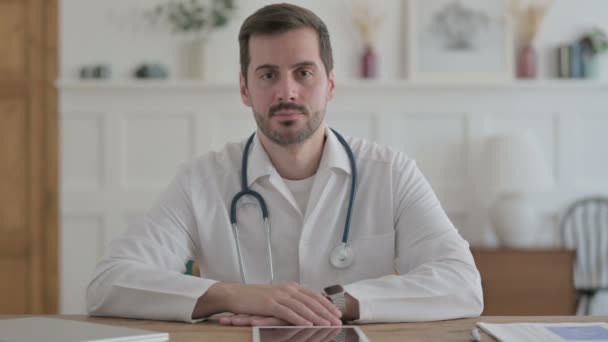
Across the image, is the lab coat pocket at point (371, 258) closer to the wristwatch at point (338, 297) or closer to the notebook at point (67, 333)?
the wristwatch at point (338, 297)

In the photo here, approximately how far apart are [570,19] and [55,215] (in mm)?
3252

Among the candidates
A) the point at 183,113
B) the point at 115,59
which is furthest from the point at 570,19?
the point at 115,59

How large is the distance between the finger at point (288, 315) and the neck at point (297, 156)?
0.59 m

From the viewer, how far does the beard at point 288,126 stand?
1.94 metres

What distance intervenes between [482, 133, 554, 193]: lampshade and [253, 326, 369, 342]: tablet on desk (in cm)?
281

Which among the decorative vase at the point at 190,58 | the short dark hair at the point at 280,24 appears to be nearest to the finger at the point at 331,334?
the short dark hair at the point at 280,24

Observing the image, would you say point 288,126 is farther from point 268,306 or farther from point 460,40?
point 460,40

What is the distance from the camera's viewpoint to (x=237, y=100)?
443 cm

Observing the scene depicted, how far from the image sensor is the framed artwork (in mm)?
4445

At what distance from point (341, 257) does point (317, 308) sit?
Result: 0.41 m

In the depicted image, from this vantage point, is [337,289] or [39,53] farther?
[39,53]

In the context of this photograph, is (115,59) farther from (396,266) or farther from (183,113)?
(396,266)

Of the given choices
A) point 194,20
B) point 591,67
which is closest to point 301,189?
point 194,20

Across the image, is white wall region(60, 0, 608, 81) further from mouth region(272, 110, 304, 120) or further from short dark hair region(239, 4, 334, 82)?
mouth region(272, 110, 304, 120)
